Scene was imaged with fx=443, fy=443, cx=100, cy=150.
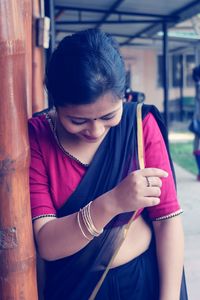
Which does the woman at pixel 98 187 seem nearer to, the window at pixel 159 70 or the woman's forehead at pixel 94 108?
the woman's forehead at pixel 94 108

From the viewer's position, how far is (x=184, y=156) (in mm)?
9703

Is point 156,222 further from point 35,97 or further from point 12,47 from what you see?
point 35,97

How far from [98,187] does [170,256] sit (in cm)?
33

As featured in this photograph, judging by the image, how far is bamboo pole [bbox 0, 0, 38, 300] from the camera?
42.5 inches

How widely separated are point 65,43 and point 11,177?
0.39 meters

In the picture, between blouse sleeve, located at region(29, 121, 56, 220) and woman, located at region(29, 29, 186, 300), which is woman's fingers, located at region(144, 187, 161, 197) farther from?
blouse sleeve, located at region(29, 121, 56, 220)

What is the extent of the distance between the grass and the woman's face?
22.5ft

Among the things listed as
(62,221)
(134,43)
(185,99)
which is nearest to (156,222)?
(62,221)

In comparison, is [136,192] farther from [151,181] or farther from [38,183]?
[38,183]

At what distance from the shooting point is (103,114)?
1207 millimetres

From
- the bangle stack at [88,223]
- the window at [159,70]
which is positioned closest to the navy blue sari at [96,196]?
the bangle stack at [88,223]

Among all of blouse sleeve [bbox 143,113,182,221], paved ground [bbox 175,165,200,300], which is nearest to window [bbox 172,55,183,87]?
paved ground [bbox 175,165,200,300]

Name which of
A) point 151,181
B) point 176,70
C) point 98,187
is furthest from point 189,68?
point 151,181

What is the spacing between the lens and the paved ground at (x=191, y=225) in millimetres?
3480
